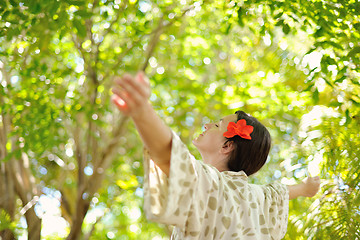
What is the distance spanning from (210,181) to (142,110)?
Answer: 426 millimetres

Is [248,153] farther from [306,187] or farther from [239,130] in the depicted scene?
[306,187]

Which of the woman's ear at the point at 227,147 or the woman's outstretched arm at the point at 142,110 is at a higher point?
the woman's outstretched arm at the point at 142,110

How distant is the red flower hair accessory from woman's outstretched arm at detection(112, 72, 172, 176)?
1.88ft

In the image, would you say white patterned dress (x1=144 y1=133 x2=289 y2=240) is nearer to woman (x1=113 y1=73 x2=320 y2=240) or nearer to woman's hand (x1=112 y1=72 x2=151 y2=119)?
woman (x1=113 y1=73 x2=320 y2=240)

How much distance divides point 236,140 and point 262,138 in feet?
0.37

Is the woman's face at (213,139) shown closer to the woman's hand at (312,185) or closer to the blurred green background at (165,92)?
the woman's hand at (312,185)

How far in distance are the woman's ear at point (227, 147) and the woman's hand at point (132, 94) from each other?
73 centimetres

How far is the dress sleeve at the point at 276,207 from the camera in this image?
1813 millimetres

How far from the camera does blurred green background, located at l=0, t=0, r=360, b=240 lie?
8.71 ft

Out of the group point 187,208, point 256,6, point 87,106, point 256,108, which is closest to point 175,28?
point 256,108

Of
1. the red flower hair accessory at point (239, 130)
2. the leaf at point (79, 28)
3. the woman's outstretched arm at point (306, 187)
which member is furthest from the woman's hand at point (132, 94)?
the leaf at point (79, 28)

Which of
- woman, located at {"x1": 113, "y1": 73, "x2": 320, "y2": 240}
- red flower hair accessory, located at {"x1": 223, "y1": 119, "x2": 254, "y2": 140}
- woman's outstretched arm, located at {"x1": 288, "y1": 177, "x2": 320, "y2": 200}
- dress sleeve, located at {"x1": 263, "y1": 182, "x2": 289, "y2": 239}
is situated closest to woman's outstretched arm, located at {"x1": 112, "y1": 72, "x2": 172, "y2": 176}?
woman, located at {"x1": 113, "y1": 73, "x2": 320, "y2": 240}

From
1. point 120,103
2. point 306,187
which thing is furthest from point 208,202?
point 306,187

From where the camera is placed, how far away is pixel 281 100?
505 centimetres
